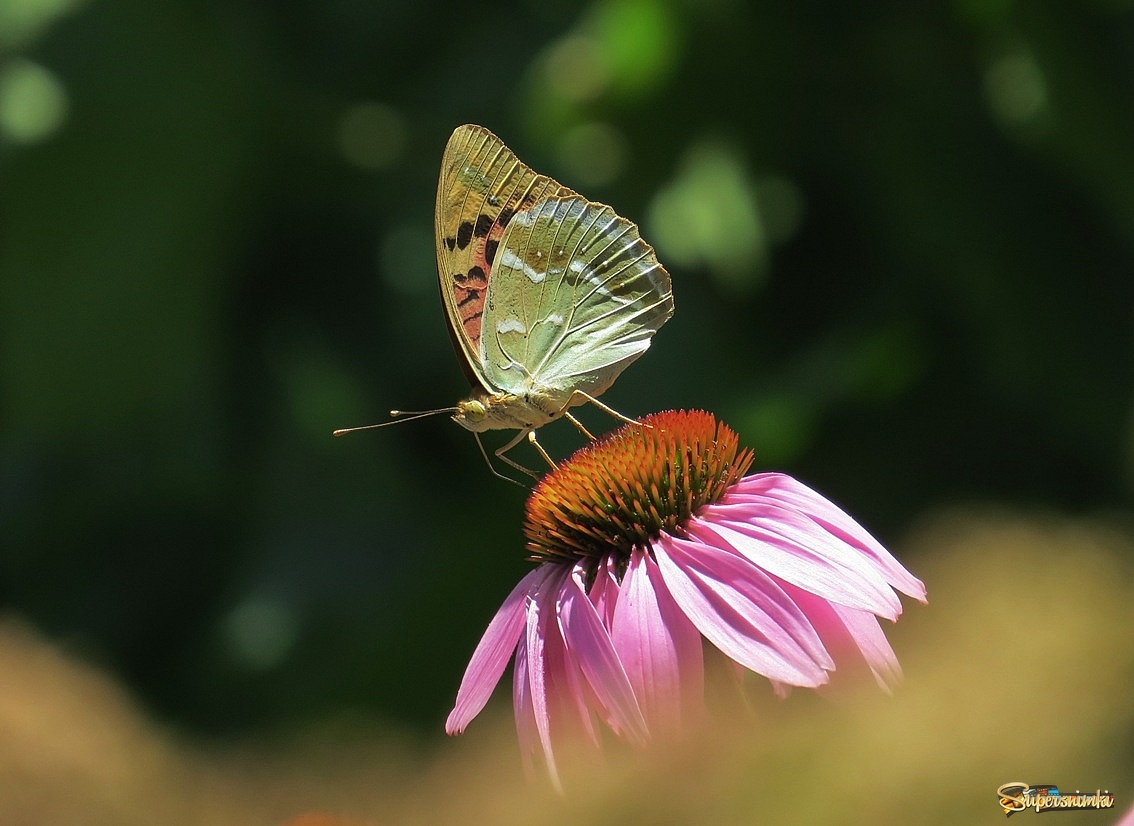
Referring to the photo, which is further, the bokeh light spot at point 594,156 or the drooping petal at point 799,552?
the bokeh light spot at point 594,156

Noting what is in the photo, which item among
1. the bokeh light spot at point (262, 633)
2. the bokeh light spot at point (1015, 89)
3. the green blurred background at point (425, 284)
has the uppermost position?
the bokeh light spot at point (1015, 89)

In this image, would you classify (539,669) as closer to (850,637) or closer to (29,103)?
(850,637)

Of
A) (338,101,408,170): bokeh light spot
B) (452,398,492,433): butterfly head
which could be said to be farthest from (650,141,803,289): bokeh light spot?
(452,398,492,433): butterfly head

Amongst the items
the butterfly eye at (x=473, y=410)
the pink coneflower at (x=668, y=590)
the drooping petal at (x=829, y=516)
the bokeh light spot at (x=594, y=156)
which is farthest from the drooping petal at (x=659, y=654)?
the bokeh light spot at (x=594, y=156)

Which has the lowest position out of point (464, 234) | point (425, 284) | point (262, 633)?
point (262, 633)

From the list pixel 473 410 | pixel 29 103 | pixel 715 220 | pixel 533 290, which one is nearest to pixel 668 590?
pixel 473 410

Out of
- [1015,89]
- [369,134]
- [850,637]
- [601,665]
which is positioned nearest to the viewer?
[601,665]

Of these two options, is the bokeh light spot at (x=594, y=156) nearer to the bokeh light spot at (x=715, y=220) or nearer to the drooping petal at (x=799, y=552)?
the bokeh light spot at (x=715, y=220)
